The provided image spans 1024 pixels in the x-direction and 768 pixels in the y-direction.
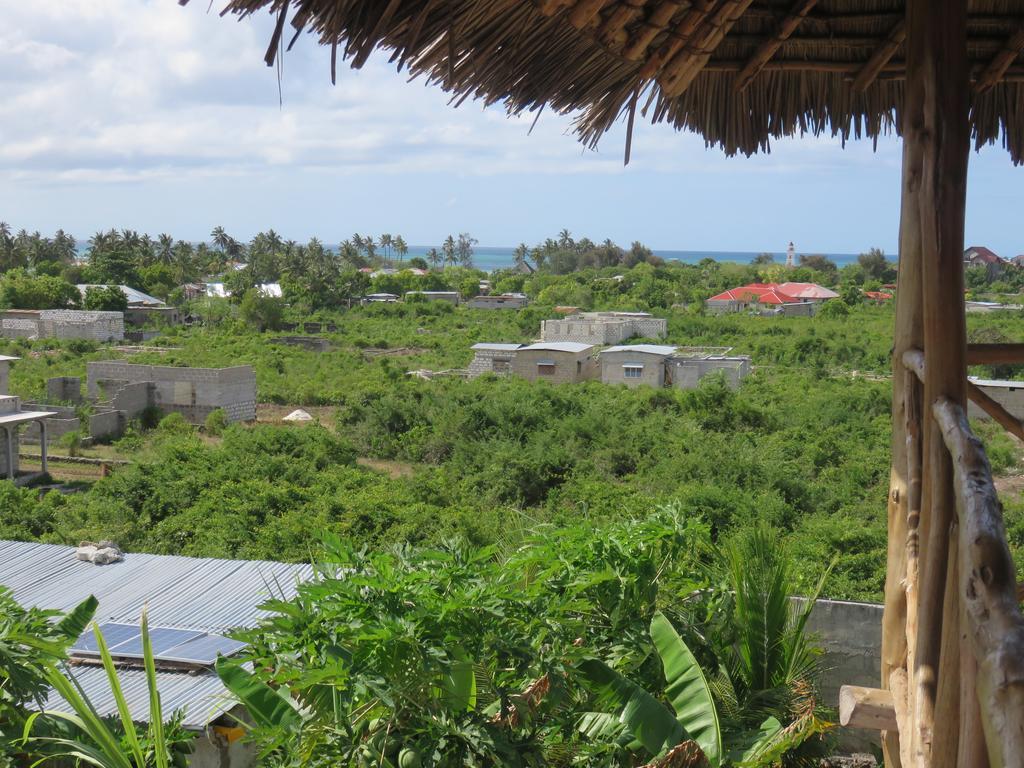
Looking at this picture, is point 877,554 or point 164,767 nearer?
point 164,767

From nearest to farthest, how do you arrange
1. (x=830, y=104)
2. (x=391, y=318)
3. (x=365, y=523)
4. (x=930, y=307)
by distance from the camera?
(x=930, y=307)
(x=830, y=104)
(x=365, y=523)
(x=391, y=318)

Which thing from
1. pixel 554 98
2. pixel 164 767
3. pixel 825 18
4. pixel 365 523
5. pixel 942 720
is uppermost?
pixel 825 18

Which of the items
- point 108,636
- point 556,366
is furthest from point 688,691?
point 556,366

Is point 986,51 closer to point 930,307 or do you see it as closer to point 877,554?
point 930,307

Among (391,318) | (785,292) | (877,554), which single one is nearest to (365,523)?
(877,554)

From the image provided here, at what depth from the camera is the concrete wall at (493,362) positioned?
2372 centimetres

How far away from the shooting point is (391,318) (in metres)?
41.6

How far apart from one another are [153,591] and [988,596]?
556 cm

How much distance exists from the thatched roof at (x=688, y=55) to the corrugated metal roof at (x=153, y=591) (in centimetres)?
311

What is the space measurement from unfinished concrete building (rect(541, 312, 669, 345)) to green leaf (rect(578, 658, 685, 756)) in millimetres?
24649

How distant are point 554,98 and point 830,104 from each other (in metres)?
0.80

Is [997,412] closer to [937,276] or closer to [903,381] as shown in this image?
[903,381]

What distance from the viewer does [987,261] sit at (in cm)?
7050

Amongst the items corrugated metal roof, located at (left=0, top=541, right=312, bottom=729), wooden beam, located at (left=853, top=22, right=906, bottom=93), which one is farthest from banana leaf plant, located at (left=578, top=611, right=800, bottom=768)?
corrugated metal roof, located at (left=0, top=541, right=312, bottom=729)
